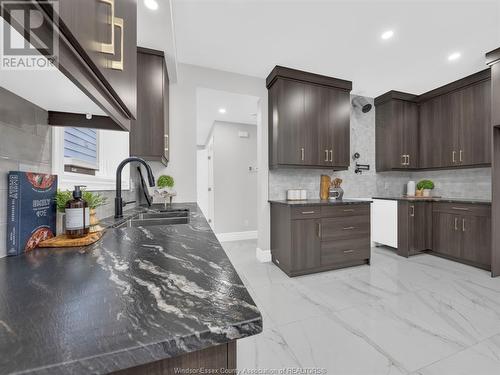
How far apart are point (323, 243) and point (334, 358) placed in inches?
56.8

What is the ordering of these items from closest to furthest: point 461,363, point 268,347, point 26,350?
point 26,350 < point 461,363 < point 268,347

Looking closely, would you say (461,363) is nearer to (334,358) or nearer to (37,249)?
(334,358)

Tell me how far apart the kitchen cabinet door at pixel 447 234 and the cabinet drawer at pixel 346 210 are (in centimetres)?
130

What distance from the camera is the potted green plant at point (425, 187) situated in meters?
3.60

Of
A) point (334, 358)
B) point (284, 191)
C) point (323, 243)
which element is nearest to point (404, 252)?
point (323, 243)

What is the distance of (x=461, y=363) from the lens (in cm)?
126

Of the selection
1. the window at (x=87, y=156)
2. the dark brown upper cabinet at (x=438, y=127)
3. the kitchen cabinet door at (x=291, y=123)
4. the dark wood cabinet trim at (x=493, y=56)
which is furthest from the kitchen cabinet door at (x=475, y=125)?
the window at (x=87, y=156)

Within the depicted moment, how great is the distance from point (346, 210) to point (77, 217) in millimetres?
2760

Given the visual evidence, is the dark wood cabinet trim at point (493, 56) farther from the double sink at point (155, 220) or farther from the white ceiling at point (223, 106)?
the double sink at point (155, 220)

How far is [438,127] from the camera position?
3369mm

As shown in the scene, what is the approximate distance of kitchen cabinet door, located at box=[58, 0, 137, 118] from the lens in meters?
0.40

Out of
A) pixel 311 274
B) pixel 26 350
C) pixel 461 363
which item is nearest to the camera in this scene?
pixel 26 350

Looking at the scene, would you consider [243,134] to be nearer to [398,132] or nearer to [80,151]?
[398,132]

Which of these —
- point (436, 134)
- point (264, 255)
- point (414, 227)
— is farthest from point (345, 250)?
point (436, 134)
